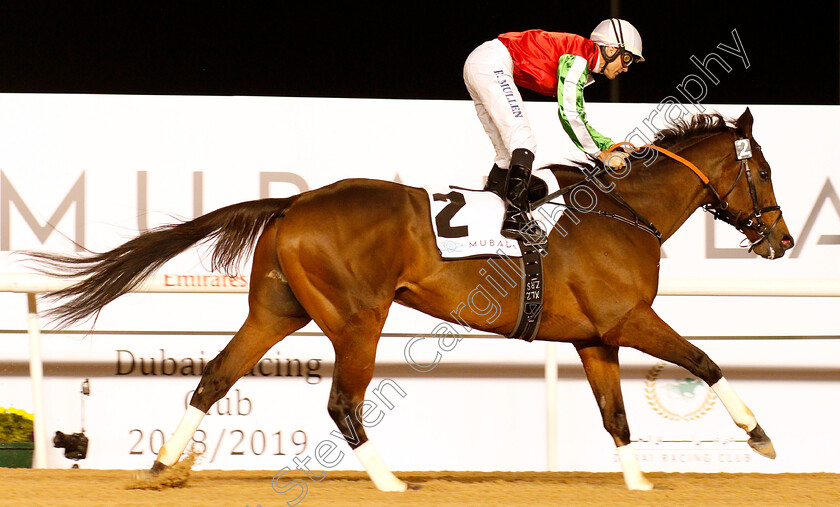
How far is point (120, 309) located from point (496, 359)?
183 centimetres

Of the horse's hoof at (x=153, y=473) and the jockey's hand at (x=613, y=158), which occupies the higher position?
the jockey's hand at (x=613, y=158)

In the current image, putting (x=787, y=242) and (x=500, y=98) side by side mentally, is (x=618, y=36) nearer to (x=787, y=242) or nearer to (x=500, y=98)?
(x=500, y=98)

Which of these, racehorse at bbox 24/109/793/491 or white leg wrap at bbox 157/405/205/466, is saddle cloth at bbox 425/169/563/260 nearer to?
racehorse at bbox 24/109/793/491

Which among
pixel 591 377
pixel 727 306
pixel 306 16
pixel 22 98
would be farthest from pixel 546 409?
pixel 306 16

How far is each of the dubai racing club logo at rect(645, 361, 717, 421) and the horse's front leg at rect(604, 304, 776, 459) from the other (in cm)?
106

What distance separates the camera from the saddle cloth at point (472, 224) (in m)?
3.36

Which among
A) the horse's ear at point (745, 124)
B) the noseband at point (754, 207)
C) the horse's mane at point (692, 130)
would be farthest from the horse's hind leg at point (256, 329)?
the horse's ear at point (745, 124)

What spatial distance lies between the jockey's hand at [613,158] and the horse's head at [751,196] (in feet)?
1.35

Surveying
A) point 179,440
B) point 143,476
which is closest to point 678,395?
point 179,440

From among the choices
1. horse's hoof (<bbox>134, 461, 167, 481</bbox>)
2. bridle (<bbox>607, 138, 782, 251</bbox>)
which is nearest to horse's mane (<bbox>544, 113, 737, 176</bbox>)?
bridle (<bbox>607, 138, 782, 251</bbox>)

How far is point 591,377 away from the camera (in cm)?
360

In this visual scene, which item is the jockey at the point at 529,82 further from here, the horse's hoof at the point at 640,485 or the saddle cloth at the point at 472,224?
the horse's hoof at the point at 640,485

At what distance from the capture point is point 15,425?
13.6ft

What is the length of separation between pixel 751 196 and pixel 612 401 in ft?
3.36
